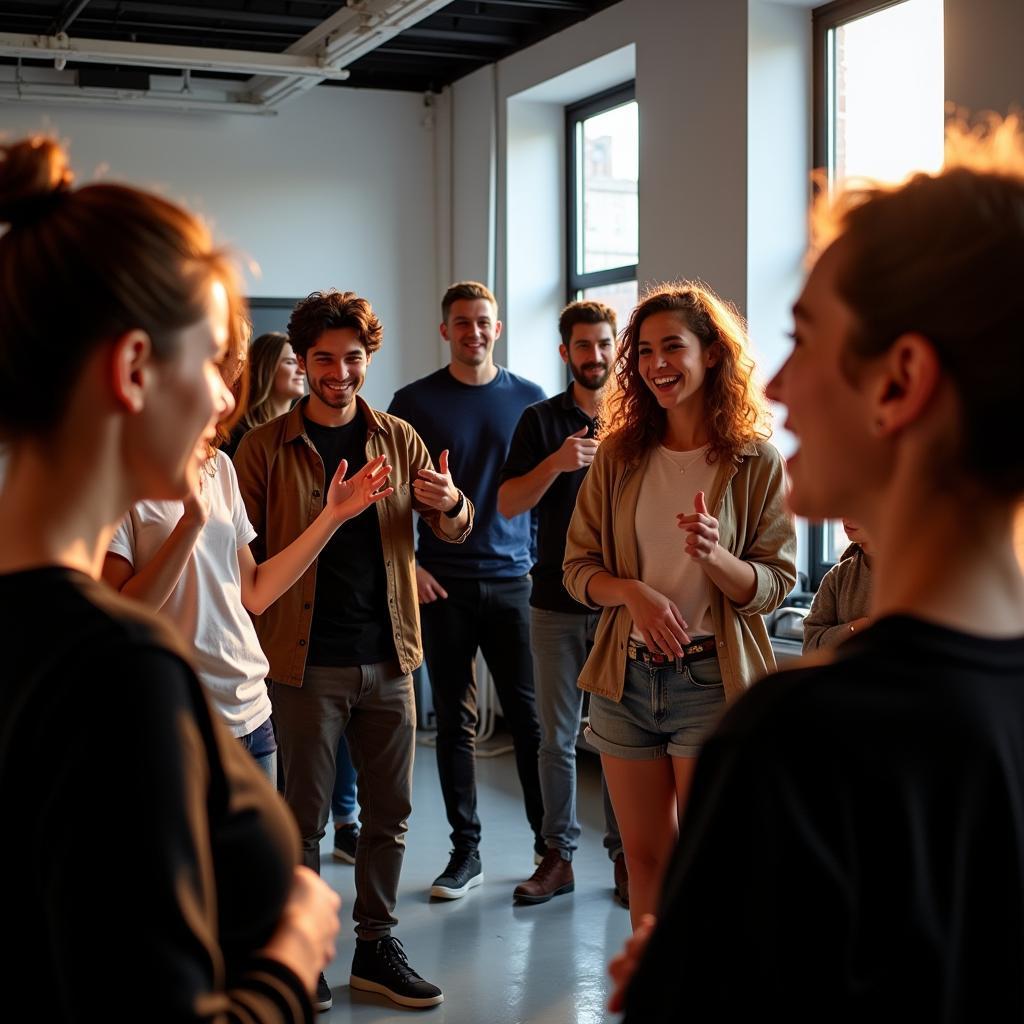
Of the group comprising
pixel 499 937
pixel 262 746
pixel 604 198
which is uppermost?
pixel 604 198

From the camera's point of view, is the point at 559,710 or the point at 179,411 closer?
the point at 179,411

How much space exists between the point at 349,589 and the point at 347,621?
8 centimetres

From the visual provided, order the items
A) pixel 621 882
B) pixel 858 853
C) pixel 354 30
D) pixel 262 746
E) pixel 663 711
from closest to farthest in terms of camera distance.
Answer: pixel 858 853 < pixel 262 746 < pixel 663 711 < pixel 621 882 < pixel 354 30

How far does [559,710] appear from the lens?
161 inches

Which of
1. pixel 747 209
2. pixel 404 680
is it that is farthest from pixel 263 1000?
pixel 747 209

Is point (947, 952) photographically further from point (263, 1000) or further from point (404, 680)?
point (404, 680)

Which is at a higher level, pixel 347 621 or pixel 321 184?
pixel 321 184

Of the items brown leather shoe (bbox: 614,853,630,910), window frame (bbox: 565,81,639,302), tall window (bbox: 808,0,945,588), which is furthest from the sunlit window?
brown leather shoe (bbox: 614,853,630,910)

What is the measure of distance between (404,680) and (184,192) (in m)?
3.85

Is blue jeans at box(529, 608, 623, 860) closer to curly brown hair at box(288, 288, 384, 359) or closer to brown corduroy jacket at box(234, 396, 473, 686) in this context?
brown corduroy jacket at box(234, 396, 473, 686)

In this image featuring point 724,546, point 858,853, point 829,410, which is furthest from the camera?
point 724,546

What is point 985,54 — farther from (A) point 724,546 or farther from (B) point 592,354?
(A) point 724,546

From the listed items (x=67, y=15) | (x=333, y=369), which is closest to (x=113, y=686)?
(x=333, y=369)

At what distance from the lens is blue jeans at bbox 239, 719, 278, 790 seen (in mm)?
2586
